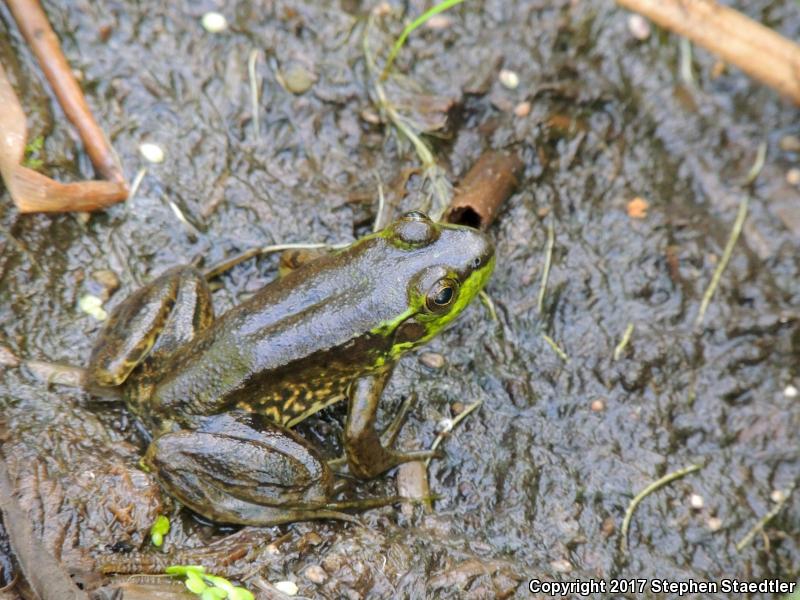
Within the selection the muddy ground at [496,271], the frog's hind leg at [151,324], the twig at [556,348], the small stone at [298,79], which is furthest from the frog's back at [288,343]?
the small stone at [298,79]

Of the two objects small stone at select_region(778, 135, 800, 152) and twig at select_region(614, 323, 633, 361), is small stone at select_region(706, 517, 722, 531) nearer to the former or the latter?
twig at select_region(614, 323, 633, 361)

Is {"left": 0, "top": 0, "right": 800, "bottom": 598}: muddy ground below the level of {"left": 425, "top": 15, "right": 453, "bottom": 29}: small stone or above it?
below

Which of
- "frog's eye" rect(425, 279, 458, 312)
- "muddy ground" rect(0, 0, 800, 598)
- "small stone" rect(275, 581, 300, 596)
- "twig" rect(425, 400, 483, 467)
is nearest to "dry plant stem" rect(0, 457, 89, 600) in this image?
"muddy ground" rect(0, 0, 800, 598)

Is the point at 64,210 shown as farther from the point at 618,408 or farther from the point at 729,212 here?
the point at 729,212

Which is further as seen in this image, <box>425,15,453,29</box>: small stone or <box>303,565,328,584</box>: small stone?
<box>425,15,453,29</box>: small stone

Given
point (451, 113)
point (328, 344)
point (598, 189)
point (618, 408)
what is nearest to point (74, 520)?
point (328, 344)

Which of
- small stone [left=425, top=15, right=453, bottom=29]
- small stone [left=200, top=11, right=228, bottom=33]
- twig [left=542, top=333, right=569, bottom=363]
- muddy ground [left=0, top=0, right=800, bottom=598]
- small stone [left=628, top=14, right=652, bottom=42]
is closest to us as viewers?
muddy ground [left=0, top=0, right=800, bottom=598]

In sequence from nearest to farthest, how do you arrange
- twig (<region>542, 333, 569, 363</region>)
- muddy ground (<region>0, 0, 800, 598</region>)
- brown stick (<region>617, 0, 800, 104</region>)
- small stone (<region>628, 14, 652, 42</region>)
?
muddy ground (<region>0, 0, 800, 598</region>), twig (<region>542, 333, 569, 363</region>), brown stick (<region>617, 0, 800, 104</region>), small stone (<region>628, 14, 652, 42</region>)

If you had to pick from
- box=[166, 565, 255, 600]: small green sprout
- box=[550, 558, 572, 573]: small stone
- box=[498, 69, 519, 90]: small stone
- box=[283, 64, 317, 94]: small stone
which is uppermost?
box=[283, 64, 317, 94]: small stone
